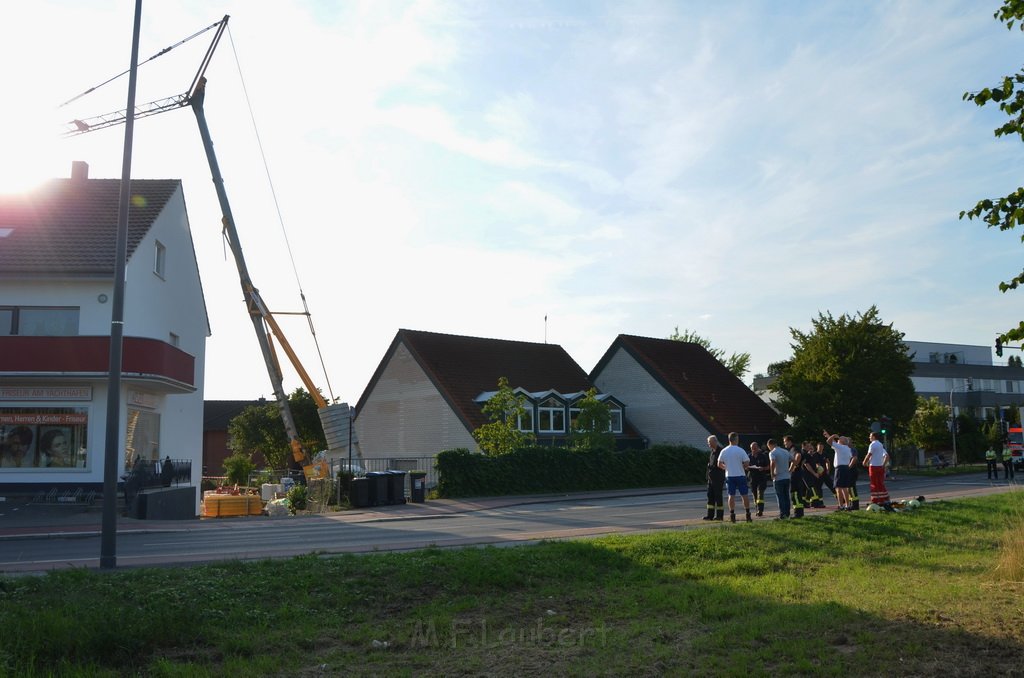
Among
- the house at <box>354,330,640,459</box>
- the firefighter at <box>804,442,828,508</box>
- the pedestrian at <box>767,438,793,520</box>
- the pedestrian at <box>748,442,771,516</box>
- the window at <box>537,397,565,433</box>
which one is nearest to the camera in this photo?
the pedestrian at <box>767,438,793,520</box>

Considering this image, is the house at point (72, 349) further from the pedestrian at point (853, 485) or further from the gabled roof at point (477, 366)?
the pedestrian at point (853, 485)

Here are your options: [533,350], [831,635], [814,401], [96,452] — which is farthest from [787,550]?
[533,350]

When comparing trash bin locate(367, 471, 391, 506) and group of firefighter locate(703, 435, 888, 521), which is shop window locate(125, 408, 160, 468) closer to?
trash bin locate(367, 471, 391, 506)

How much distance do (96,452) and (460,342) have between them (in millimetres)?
24543

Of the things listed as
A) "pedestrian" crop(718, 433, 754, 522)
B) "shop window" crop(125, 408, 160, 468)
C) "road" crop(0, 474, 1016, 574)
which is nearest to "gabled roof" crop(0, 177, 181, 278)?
"shop window" crop(125, 408, 160, 468)

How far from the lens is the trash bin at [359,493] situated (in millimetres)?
27484

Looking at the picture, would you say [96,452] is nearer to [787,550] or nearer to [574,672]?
[787,550]

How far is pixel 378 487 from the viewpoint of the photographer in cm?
2825

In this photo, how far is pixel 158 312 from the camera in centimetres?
3020

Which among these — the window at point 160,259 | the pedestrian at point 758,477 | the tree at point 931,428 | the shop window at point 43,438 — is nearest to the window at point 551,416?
the window at point 160,259

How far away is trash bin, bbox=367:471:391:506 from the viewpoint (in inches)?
1103

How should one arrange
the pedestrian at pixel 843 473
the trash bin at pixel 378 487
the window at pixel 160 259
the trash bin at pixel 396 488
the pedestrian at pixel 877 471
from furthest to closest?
the window at pixel 160 259
the trash bin at pixel 396 488
the trash bin at pixel 378 487
the pedestrian at pixel 843 473
the pedestrian at pixel 877 471

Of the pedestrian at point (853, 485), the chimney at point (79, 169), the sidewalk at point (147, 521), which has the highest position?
the chimney at point (79, 169)

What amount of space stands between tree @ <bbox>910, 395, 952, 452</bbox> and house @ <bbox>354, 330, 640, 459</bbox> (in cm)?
2375
